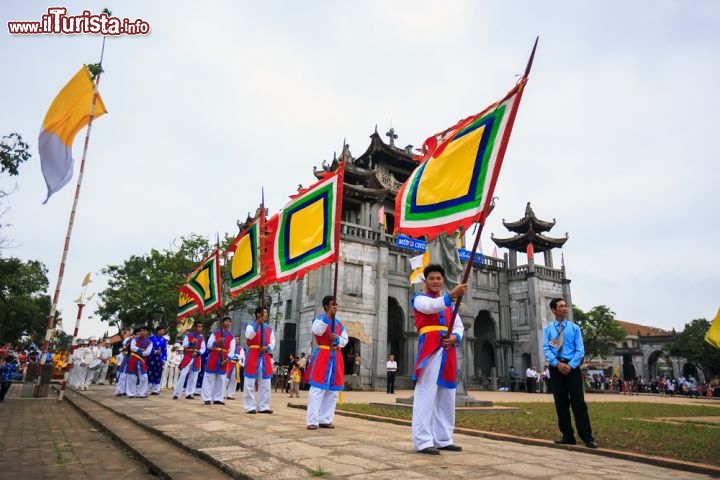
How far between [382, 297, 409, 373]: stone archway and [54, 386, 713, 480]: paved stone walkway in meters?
20.0

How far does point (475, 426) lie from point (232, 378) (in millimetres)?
9422

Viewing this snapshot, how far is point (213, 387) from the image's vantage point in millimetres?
11109

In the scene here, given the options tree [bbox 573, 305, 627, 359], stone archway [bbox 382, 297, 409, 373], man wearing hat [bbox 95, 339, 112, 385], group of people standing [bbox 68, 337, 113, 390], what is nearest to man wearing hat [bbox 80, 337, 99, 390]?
group of people standing [bbox 68, 337, 113, 390]

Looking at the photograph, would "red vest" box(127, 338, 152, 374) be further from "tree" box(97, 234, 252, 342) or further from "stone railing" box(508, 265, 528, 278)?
"stone railing" box(508, 265, 528, 278)

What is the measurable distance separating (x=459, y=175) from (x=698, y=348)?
50348 mm

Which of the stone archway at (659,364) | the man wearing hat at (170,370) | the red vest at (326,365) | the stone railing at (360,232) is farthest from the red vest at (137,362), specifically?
the stone archway at (659,364)

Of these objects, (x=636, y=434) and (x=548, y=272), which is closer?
(x=636, y=434)

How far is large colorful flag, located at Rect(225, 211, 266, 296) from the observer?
958 cm

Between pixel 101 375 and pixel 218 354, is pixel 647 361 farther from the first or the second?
pixel 218 354

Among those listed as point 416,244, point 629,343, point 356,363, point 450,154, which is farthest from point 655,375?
point 450,154

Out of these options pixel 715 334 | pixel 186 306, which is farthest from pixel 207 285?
pixel 715 334

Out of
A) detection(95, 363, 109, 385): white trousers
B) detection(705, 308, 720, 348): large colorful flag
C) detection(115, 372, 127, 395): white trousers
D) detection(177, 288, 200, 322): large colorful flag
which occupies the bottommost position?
detection(95, 363, 109, 385): white trousers

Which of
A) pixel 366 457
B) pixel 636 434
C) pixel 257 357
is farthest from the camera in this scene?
pixel 257 357

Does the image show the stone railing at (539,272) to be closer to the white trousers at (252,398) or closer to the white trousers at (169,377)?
the white trousers at (169,377)
